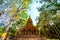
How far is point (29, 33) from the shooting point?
3309mm

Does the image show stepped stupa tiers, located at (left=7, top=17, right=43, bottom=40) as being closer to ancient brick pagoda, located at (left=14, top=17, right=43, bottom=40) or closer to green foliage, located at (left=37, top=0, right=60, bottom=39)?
ancient brick pagoda, located at (left=14, top=17, right=43, bottom=40)

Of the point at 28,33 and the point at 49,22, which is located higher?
the point at 49,22

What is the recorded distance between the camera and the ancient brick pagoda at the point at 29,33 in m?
3.26

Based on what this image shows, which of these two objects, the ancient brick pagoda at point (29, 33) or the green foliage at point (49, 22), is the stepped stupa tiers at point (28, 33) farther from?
the green foliage at point (49, 22)

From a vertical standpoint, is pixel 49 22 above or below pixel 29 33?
above

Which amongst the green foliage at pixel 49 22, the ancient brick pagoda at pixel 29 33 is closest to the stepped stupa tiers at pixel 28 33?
the ancient brick pagoda at pixel 29 33

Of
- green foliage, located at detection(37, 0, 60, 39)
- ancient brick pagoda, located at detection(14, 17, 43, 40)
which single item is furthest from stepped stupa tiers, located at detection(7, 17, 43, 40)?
green foliage, located at detection(37, 0, 60, 39)

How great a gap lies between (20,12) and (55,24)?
653mm

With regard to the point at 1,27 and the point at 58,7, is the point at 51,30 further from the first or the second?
the point at 1,27

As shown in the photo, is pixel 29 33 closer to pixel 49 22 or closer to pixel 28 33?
pixel 28 33

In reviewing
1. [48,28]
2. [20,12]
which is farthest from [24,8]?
[48,28]

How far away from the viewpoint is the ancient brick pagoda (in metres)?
3.26

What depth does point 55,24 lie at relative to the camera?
10.8 ft

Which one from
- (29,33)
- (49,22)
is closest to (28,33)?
(29,33)
